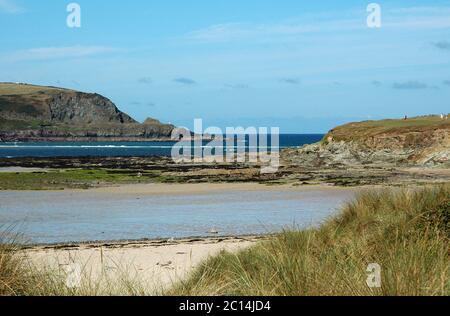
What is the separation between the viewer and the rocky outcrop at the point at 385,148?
144 ft

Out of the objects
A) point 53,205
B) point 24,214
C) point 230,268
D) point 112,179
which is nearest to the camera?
point 230,268

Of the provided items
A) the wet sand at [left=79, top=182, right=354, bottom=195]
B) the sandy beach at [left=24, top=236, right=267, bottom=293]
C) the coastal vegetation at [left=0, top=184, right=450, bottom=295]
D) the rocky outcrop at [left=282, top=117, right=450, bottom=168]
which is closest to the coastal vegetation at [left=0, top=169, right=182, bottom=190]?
the wet sand at [left=79, top=182, right=354, bottom=195]

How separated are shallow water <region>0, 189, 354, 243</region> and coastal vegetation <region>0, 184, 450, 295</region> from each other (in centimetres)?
403

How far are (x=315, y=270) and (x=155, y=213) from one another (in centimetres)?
1504

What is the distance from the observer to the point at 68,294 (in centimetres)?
542

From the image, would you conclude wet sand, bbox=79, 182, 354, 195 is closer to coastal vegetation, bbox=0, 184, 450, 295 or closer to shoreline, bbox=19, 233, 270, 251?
shoreline, bbox=19, 233, 270, 251

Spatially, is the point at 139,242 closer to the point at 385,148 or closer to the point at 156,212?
the point at 156,212

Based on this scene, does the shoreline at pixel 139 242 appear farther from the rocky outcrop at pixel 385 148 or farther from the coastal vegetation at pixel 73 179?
the rocky outcrop at pixel 385 148

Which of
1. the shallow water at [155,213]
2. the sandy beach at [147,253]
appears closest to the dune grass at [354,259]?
the sandy beach at [147,253]

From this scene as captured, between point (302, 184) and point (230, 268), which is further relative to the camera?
point (302, 184)
